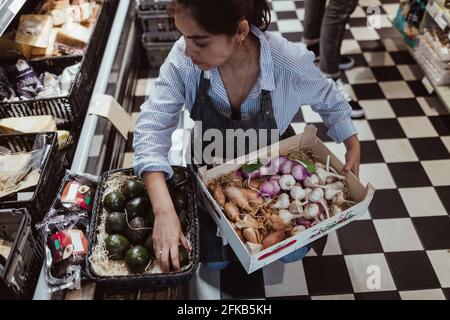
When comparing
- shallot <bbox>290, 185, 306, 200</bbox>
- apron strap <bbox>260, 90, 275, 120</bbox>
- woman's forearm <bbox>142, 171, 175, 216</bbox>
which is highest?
apron strap <bbox>260, 90, 275, 120</bbox>

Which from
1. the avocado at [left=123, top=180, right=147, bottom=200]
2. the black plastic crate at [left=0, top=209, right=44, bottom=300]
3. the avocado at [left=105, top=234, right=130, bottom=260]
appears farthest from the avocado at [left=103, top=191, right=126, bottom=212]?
the black plastic crate at [left=0, top=209, right=44, bottom=300]

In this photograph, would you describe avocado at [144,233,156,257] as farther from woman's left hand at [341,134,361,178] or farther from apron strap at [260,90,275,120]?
woman's left hand at [341,134,361,178]

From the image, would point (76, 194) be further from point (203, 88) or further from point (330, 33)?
point (330, 33)

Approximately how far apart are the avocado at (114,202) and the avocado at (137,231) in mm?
105

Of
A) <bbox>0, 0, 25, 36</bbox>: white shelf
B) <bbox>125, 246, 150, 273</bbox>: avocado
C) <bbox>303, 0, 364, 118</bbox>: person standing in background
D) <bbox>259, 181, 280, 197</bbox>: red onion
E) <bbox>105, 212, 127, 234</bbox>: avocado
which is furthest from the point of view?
<bbox>303, 0, 364, 118</bbox>: person standing in background

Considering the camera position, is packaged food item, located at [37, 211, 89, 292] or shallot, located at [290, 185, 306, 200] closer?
packaged food item, located at [37, 211, 89, 292]

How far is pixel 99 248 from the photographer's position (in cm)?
150

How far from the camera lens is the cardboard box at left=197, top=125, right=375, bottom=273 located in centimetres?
154

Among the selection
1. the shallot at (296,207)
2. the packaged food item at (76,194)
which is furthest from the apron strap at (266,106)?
the packaged food item at (76,194)

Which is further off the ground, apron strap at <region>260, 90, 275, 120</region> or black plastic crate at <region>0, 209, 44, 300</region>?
apron strap at <region>260, 90, 275, 120</region>

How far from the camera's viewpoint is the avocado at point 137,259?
4.72 feet

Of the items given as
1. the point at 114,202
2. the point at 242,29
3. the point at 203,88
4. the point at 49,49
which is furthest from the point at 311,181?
the point at 49,49

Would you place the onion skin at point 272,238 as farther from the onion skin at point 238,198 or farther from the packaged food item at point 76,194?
the packaged food item at point 76,194

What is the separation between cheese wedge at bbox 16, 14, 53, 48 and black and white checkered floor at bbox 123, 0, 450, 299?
3.36 ft
